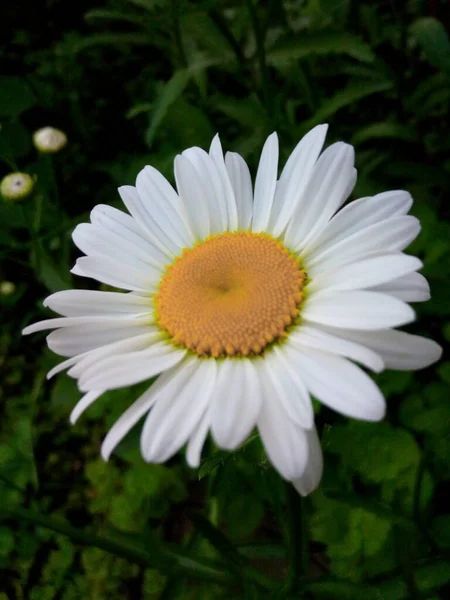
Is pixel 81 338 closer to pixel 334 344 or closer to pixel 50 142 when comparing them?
Result: pixel 334 344

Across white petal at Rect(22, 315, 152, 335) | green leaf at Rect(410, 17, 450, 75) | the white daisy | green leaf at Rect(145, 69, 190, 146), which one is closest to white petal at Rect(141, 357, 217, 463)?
the white daisy

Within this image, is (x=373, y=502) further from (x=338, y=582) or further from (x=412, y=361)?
(x=412, y=361)

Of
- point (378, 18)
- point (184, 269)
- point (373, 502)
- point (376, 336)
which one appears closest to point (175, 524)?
point (373, 502)

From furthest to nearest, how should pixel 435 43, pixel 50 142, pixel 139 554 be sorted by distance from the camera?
1. pixel 50 142
2. pixel 435 43
3. pixel 139 554

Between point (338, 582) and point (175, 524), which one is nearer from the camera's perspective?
point (338, 582)

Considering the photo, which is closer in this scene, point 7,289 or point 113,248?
point 113,248

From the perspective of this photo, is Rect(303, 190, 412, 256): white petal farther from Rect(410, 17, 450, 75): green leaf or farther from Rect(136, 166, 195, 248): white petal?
Rect(410, 17, 450, 75): green leaf

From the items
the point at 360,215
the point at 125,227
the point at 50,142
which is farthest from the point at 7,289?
the point at 360,215
